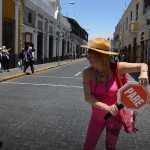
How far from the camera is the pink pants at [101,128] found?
332cm

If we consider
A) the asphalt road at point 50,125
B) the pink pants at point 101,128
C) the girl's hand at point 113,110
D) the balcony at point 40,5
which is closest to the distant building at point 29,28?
the balcony at point 40,5

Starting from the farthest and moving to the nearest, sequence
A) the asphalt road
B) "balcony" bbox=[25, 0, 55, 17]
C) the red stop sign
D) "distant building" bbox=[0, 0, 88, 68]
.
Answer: "balcony" bbox=[25, 0, 55, 17] < "distant building" bbox=[0, 0, 88, 68] < the asphalt road < the red stop sign

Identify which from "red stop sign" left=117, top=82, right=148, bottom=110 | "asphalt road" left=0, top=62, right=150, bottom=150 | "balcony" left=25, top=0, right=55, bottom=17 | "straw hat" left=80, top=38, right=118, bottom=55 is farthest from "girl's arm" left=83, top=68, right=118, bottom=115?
"balcony" left=25, top=0, right=55, bottom=17

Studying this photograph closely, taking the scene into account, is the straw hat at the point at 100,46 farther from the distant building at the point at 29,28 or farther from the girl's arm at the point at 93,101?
the distant building at the point at 29,28

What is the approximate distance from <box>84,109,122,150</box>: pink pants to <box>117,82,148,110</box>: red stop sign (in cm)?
34

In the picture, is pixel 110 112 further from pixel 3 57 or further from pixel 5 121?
pixel 3 57

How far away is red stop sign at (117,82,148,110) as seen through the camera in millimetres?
2953

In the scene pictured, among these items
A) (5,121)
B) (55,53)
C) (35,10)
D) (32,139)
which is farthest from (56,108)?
(55,53)

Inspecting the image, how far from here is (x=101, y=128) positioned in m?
3.40

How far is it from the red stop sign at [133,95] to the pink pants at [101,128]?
1.12 feet

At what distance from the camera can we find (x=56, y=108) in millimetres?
8812

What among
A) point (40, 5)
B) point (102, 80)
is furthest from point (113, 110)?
point (40, 5)

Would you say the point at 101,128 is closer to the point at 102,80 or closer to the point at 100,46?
the point at 102,80

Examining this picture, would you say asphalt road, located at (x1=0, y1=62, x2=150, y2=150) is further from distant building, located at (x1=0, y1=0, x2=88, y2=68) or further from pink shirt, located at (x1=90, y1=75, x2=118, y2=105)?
distant building, located at (x1=0, y1=0, x2=88, y2=68)
